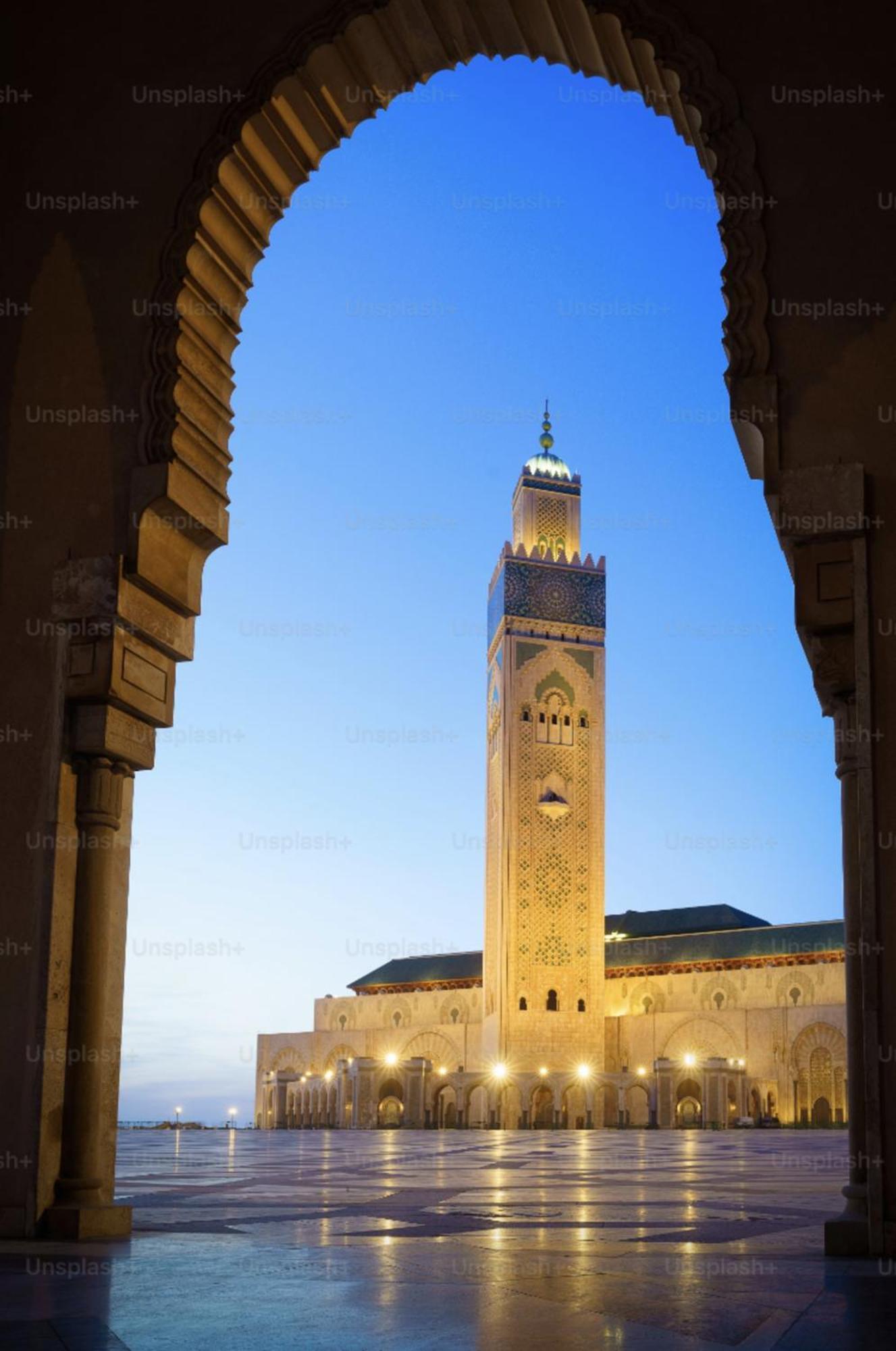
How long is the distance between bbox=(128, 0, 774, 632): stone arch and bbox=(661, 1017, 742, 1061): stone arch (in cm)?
3332

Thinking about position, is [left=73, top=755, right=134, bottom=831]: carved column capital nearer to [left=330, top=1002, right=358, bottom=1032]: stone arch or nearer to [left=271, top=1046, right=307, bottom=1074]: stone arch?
[left=271, top=1046, right=307, bottom=1074]: stone arch

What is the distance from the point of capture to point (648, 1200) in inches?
215

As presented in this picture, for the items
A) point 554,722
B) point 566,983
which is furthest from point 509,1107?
point 554,722

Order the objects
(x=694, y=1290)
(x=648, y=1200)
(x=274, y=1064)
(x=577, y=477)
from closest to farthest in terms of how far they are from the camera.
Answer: (x=694, y=1290), (x=648, y=1200), (x=577, y=477), (x=274, y=1064)

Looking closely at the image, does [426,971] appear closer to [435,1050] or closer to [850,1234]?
[435,1050]

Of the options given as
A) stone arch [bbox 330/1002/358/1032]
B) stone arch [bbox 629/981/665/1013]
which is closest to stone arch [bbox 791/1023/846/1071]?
stone arch [bbox 629/981/665/1013]

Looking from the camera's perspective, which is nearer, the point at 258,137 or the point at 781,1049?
the point at 258,137

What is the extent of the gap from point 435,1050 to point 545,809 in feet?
30.0

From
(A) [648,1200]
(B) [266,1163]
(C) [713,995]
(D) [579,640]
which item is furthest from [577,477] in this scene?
(A) [648,1200]

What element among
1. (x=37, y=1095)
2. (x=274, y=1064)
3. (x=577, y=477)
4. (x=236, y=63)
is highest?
(x=577, y=477)

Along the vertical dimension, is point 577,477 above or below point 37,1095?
above

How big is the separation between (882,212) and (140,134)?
100 inches

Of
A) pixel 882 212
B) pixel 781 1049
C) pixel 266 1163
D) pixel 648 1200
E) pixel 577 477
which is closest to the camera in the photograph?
pixel 882 212

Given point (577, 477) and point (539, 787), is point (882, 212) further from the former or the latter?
point (577, 477)
